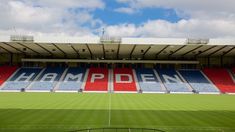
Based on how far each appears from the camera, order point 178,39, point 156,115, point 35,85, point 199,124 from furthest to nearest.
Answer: point 35,85 < point 178,39 < point 156,115 < point 199,124

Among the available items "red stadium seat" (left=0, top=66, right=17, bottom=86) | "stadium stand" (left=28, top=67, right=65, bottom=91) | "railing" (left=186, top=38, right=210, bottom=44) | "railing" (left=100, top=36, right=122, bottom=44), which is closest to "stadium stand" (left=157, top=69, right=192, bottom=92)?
"railing" (left=186, top=38, right=210, bottom=44)

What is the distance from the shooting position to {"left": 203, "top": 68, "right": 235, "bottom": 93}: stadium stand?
5253 centimetres

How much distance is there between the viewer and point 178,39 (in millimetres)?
45562

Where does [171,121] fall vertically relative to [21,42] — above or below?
below

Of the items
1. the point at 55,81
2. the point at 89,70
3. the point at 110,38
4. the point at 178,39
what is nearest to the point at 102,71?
the point at 89,70

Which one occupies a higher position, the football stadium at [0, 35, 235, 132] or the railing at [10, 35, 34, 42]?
the railing at [10, 35, 34, 42]

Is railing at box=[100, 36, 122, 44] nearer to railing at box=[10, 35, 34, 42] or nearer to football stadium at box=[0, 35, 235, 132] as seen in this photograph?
football stadium at box=[0, 35, 235, 132]

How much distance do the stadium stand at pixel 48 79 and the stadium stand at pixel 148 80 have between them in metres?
13.1

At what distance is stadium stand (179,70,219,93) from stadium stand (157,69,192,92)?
3.87 ft

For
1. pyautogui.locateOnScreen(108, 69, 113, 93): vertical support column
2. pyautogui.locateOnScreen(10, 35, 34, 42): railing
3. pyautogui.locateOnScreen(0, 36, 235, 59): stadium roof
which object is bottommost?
pyautogui.locateOnScreen(108, 69, 113, 93): vertical support column

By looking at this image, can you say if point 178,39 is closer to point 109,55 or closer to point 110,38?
point 110,38

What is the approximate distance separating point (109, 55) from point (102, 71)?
3665 millimetres

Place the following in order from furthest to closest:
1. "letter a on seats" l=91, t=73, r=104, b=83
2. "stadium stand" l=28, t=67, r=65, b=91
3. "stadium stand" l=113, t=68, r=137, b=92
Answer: "letter a on seats" l=91, t=73, r=104, b=83 → "stadium stand" l=113, t=68, r=137, b=92 → "stadium stand" l=28, t=67, r=65, b=91

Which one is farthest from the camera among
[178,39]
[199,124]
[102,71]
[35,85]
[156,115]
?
[102,71]
